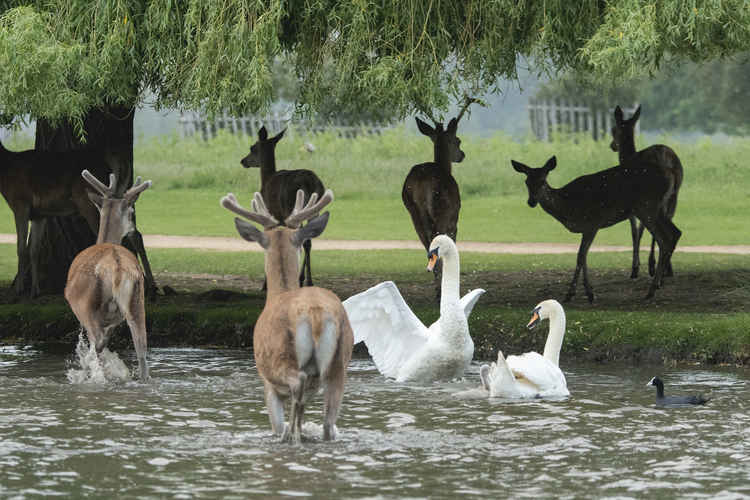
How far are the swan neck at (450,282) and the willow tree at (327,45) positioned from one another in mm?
2541

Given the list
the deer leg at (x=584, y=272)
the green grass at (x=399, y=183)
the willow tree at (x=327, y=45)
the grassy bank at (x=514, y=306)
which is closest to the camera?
the grassy bank at (x=514, y=306)

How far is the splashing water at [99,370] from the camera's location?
10844mm

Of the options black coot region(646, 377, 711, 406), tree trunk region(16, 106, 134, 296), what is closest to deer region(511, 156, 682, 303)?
tree trunk region(16, 106, 134, 296)

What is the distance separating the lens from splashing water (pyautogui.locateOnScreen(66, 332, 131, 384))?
10844 mm

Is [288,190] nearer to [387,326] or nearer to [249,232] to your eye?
[387,326]

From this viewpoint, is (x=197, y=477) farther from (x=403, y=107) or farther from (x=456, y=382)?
(x=403, y=107)

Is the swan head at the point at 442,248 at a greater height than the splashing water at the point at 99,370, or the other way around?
the swan head at the point at 442,248

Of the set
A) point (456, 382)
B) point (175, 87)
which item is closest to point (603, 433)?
point (456, 382)

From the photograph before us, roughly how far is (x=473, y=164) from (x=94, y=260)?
2533 centimetres

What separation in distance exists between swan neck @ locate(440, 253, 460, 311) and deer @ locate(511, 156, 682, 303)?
431cm

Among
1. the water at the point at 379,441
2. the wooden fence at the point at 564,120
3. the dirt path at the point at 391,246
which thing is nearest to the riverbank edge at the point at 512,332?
the water at the point at 379,441

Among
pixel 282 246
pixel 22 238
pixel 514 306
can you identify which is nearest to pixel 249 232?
pixel 282 246

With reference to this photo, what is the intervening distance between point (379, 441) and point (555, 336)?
8.67ft

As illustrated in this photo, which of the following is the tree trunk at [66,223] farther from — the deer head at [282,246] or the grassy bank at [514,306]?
the deer head at [282,246]
